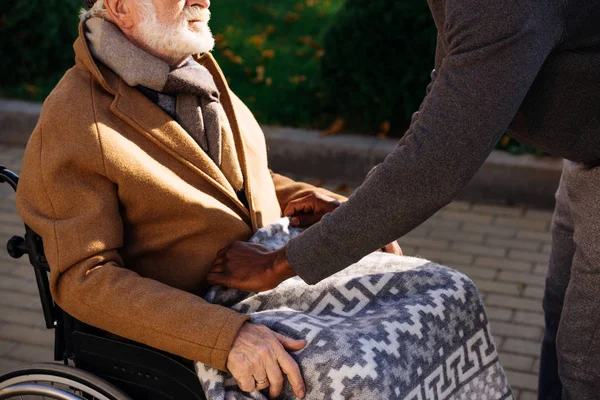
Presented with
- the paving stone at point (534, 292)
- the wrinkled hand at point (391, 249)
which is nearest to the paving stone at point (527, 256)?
the paving stone at point (534, 292)

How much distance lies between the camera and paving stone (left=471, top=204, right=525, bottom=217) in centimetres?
594

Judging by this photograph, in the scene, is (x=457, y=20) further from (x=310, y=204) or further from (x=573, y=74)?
(x=310, y=204)

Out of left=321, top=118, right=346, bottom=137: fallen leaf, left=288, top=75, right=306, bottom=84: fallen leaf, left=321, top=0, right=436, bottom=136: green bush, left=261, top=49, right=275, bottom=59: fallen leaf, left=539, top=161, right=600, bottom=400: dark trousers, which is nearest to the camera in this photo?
left=539, top=161, right=600, bottom=400: dark trousers

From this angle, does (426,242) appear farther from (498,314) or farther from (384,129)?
(384,129)

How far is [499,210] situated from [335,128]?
125 cm

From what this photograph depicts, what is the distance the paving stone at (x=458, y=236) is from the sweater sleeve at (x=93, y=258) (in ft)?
10.3

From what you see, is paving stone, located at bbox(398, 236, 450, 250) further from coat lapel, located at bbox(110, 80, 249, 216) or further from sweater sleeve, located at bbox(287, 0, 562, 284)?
sweater sleeve, located at bbox(287, 0, 562, 284)

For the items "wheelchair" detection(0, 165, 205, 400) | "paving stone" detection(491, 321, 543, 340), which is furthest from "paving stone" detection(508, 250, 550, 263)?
"wheelchair" detection(0, 165, 205, 400)

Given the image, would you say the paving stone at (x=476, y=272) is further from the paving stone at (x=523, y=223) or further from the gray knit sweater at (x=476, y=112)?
the gray knit sweater at (x=476, y=112)

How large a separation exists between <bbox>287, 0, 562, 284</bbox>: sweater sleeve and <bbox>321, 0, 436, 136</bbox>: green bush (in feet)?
12.8

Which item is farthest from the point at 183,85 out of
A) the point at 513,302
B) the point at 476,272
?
the point at 476,272

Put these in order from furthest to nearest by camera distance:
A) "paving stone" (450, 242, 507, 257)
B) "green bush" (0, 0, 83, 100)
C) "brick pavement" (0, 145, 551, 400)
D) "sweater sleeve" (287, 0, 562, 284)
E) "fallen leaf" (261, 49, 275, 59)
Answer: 1. "fallen leaf" (261, 49, 275, 59)
2. "green bush" (0, 0, 83, 100)
3. "paving stone" (450, 242, 507, 257)
4. "brick pavement" (0, 145, 551, 400)
5. "sweater sleeve" (287, 0, 562, 284)

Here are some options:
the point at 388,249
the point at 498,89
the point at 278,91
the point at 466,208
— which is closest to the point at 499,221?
the point at 466,208

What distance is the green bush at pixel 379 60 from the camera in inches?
245
